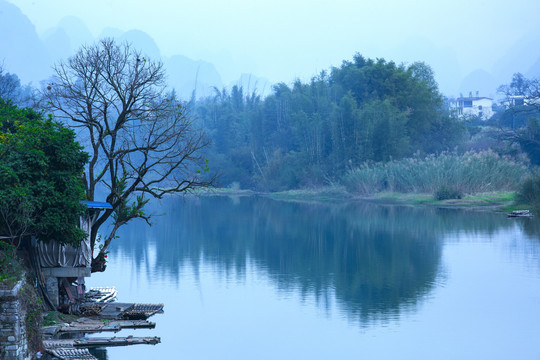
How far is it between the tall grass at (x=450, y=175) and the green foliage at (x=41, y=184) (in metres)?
32.5

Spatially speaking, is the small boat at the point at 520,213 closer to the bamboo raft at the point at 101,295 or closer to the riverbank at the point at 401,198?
the riverbank at the point at 401,198

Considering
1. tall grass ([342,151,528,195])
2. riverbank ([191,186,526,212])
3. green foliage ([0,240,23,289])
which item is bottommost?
green foliage ([0,240,23,289])

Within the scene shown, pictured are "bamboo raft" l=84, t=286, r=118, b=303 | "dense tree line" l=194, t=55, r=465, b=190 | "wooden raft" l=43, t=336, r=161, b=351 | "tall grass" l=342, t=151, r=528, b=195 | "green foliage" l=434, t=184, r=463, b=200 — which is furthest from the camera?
"dense tree line" l=194, t=55, r=465, b=190

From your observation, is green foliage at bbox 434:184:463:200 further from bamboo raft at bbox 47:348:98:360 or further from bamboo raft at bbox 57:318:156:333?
bamboo raft at bbox 47:348:98:360

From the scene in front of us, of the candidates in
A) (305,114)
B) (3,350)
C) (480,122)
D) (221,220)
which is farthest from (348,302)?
(480,122)

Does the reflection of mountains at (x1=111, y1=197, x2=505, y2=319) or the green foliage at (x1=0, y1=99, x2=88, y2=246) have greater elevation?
the green foliage at (x1=0, y1=99, x2=88, y2=246)

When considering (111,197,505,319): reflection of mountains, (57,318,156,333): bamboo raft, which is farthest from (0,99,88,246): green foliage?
(111,197,505,319): reflection of mountains

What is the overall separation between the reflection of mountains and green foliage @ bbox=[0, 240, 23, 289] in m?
8.42

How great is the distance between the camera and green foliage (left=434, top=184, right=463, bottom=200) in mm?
45500

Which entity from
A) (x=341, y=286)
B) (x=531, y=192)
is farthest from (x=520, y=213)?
(x=341, y=286)

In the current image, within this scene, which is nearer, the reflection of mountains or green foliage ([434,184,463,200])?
the reflection of mountains

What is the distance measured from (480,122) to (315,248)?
63577 millimetres

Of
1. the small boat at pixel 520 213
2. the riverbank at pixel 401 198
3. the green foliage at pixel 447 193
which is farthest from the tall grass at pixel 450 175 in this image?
the small boat at pixel 520 213

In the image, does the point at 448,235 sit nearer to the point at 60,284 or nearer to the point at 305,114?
the point at 60,284
